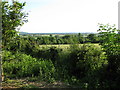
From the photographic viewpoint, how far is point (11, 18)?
439 cm

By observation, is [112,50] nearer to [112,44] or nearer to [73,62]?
[112,44]

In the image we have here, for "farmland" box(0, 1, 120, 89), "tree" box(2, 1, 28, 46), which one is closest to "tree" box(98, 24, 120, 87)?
"farmland" box(0, 1, 120, 89)

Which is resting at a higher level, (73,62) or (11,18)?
(11,18)

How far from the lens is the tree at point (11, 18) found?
4.26 metres

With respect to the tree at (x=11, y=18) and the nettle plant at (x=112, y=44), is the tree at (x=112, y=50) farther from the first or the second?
the tree at (x=11, y=18)

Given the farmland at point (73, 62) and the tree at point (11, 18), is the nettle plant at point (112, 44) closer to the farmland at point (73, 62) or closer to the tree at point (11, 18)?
the farmland at point (73, 62)

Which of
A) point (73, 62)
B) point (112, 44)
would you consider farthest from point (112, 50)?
point (73, 62)

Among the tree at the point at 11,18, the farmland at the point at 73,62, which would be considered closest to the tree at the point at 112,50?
the farmland at the point at 73,62

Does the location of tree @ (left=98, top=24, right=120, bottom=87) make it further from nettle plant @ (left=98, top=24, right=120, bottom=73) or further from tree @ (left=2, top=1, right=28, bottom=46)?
tree @ (left=2, top=1, right=28, bottom=46)

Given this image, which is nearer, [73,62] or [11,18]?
[11,18]

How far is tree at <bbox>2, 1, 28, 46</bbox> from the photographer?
168 inches

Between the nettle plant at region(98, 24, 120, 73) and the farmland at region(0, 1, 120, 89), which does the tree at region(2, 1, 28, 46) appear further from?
the nettle plant at region(98, 24, 120, 73)

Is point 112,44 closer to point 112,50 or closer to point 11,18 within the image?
point 112,50

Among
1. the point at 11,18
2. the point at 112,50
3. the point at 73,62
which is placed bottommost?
the point at 73,62
